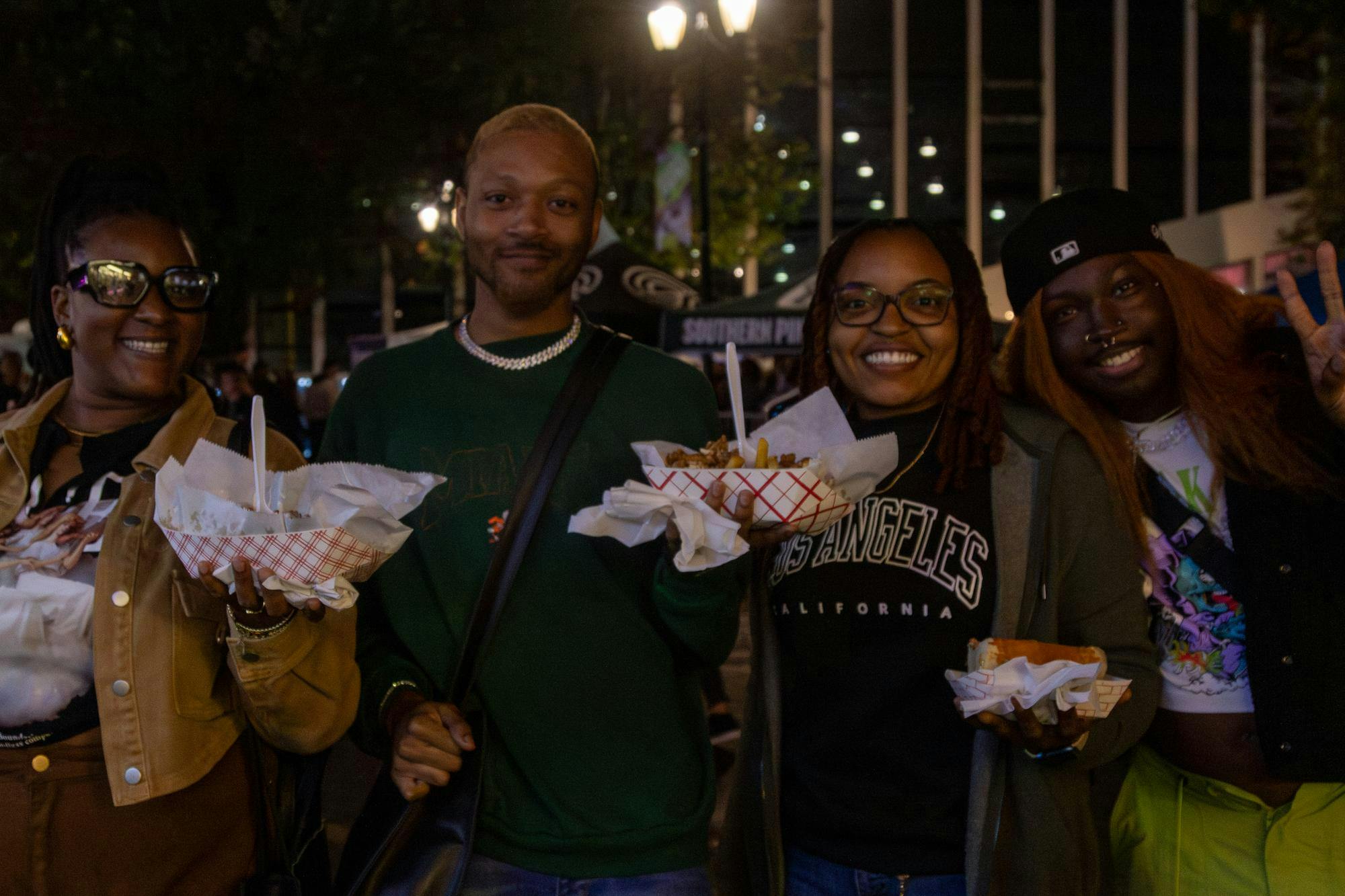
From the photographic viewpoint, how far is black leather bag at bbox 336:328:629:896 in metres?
2.40

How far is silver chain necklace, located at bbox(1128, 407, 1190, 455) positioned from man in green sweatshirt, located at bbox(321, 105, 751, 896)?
3.44ft

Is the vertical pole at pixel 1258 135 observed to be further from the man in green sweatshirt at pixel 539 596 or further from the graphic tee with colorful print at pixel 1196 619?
the man in green sweatshirt at pixel 539 596

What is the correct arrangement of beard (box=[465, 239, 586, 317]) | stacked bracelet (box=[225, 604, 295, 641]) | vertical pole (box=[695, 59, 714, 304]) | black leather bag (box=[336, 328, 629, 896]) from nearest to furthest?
stacked bracelet (box=[225, 604, 295, 641])
black leather bag (box=[336, 328, 629, 896])
beard (box=[465, 239, 586, 317])
vertical pole (box=[695, 59, 714, 304])

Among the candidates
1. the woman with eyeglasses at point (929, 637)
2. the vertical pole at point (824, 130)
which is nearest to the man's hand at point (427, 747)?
the woman with eyeglasses at point (929, 637)

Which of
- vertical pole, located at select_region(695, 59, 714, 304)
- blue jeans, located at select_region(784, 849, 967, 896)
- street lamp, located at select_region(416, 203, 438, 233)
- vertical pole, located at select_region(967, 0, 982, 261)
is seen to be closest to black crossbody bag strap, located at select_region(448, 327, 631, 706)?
blue jeans, located at select_region(784, 849, 967, 896)

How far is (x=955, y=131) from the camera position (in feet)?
97.9

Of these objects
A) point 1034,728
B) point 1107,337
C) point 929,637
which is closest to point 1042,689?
point 1034,728

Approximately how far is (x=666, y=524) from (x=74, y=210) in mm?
1635

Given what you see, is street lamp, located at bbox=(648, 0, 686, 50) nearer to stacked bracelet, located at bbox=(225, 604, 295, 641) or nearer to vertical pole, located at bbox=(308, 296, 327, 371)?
stacked bracelet, located at bbox=(225, 604, 295, 641)

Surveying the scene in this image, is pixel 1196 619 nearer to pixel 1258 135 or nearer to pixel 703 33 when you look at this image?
pixel 703 33

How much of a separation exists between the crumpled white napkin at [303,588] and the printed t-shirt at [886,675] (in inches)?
42.6

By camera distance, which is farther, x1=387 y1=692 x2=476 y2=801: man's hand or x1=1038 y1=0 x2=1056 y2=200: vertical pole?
x1=1038 y1=0 x2=1056 y2=200: vertical pole

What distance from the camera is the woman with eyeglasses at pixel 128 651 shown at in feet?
7.64

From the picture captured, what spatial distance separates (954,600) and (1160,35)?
32540 millimetres
